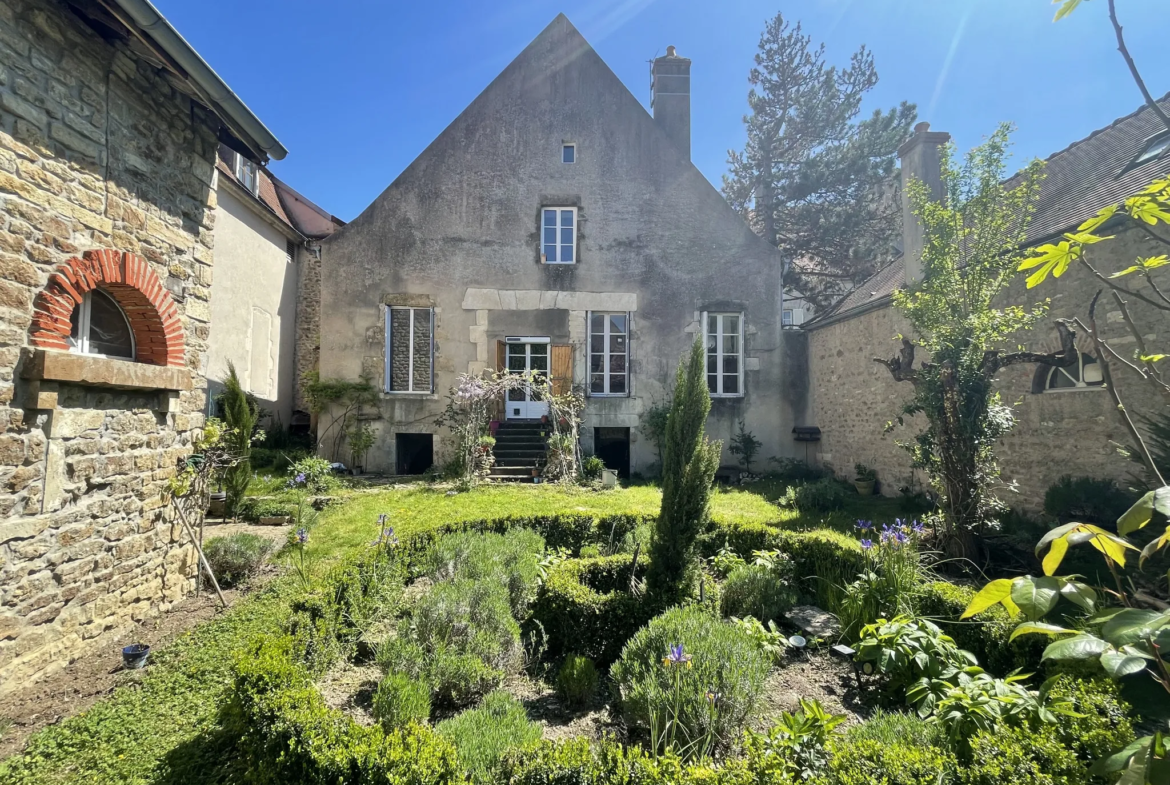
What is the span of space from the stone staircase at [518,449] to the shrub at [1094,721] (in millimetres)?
8960

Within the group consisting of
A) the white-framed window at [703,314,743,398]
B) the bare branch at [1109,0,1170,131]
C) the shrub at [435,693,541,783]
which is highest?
the white-framed window at [703,314,743,398]

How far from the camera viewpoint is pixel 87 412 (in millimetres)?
3666

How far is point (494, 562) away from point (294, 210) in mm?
14833

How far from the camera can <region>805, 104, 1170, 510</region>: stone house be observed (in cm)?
596

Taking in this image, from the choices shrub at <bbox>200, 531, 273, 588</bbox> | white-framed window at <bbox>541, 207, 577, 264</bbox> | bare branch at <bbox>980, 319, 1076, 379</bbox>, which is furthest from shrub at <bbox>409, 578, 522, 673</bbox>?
white-framed window at <bbox>541, 207, 577, 264</bbox>

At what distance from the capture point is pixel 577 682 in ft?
10.0

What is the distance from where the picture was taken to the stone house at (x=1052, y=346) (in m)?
5.96

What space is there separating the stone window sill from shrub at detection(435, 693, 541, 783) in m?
3.28

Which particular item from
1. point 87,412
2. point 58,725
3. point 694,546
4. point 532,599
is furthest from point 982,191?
point 58,725

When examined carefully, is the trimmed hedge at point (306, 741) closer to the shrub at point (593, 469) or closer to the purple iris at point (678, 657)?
the purple iris at point (678, 657)

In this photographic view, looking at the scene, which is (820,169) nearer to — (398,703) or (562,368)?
(562,368)

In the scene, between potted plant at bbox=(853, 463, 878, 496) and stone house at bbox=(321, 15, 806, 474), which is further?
stone house at bbox=(321, 15, 806, 474)

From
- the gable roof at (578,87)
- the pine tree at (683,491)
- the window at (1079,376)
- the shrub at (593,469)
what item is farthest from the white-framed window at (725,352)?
the pine tree at (683,491)

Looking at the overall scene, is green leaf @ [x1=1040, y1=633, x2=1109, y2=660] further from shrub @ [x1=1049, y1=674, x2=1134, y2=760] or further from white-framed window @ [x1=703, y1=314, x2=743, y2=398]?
white-framed window @ [x1=703, y1=314, x2=743, y2=398]
